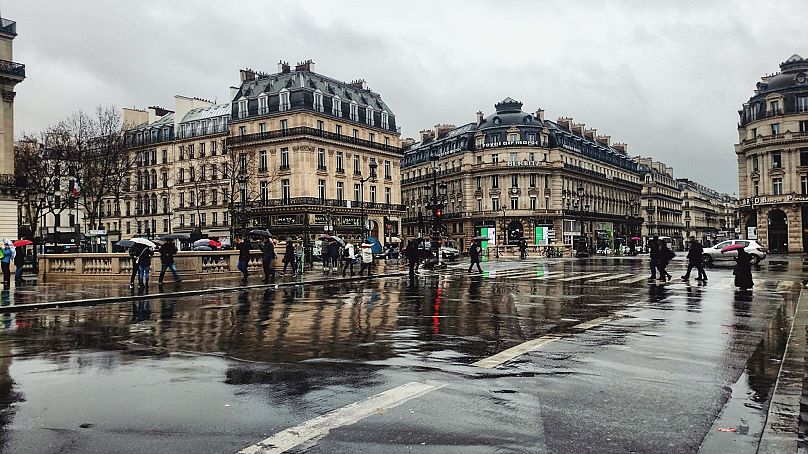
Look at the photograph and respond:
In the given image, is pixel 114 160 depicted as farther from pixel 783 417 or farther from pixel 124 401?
pixel 783 417

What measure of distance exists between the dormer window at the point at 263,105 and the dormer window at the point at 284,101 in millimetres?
2418

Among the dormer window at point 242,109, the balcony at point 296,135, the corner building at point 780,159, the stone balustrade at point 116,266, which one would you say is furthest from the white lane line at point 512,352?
the corner building at point 780,159

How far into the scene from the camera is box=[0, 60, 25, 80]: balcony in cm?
4406

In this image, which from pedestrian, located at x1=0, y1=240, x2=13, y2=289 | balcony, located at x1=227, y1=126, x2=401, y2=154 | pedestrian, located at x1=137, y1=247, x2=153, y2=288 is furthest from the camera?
balcony, located at x1=227, y1=126, x2=401, y2=154

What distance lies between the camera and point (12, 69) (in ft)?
146

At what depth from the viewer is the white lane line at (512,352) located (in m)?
8.51

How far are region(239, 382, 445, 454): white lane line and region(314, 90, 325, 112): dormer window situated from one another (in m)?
64.9

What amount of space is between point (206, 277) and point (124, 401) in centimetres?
2371

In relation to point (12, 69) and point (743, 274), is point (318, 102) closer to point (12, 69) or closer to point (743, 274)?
point (12, 69)

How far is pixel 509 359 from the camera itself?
346 inches

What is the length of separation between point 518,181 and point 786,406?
285 ft

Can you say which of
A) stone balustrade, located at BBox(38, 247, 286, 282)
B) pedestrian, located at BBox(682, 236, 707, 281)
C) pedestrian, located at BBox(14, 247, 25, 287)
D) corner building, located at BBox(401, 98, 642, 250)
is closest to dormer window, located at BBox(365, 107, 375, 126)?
corner building, located at BBox(401, 98, 642, 250)

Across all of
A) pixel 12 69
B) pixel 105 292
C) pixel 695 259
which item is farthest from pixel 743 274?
Answer: pixel 12 69

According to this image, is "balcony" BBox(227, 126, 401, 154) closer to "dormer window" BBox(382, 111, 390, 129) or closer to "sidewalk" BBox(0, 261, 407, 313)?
"dormer window" BBox(382, 111, 390, 129)
